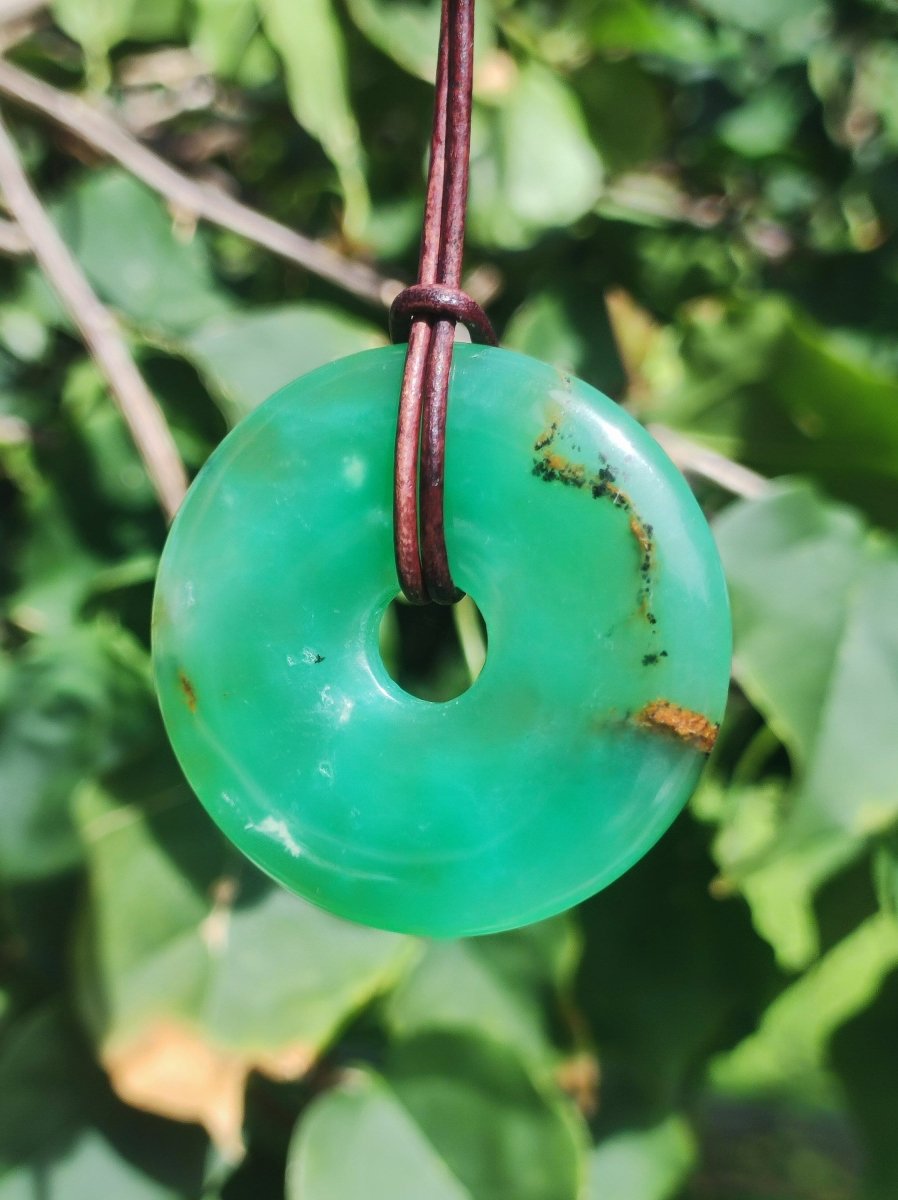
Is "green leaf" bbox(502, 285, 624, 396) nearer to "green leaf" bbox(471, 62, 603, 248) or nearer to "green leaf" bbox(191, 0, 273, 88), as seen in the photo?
"green leaf" bbox(471, 62, 603, 248)

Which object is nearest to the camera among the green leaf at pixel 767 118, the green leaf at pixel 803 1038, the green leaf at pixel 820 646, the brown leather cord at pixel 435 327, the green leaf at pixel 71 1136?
the brown leather cord at pixel 435 327

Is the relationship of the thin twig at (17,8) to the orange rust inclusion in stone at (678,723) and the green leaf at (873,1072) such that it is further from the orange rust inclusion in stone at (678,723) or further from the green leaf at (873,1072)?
the green leaf at (873,1072)

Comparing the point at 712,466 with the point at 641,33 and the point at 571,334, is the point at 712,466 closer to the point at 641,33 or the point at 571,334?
the point at 571,334

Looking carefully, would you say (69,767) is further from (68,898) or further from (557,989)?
(557,989)

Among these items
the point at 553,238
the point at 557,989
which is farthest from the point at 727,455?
the point at 557,989

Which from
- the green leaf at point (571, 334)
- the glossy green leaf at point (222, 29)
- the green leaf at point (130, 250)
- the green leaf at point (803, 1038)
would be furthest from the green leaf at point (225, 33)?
the green leaf at point (803, 1038)

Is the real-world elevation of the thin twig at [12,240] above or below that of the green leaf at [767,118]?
Answer: below

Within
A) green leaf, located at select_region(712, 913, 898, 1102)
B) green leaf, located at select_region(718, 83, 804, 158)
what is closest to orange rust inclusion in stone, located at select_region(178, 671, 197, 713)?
green leaf, located at select_region(718, 83, 804, 158)

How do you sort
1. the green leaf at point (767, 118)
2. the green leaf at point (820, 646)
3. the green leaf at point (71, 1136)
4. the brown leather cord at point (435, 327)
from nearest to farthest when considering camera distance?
the brown leather cord at point (435, 327) < the green leaf at point (820, 646) < the green leaf at point (71, 1136) < the green leaf at point (767, 118)
